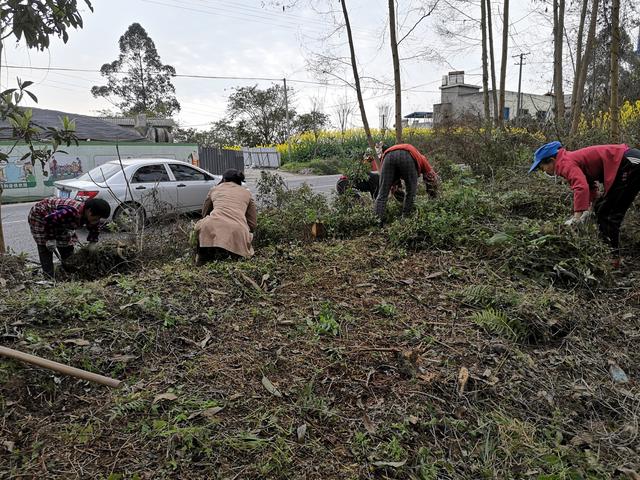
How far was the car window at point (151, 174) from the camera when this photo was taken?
8.72 meters

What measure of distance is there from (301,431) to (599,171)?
158 inches

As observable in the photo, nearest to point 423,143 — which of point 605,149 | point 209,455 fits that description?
point 605,149

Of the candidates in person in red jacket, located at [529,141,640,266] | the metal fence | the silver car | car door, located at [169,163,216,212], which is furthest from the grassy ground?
the metal fence

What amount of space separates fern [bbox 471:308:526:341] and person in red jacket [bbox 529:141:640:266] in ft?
5.70

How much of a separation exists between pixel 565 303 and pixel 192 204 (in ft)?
26.3

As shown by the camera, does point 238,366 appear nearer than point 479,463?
No

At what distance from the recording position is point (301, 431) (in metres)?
2.15

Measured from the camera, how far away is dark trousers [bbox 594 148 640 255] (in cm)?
436

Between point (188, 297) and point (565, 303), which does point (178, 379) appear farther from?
point (565, 303)

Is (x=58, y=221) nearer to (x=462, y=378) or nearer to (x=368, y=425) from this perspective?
(x=368, y=425)

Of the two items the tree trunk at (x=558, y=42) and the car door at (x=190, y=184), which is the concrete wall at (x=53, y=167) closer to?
the car door at (x=190, y=184)

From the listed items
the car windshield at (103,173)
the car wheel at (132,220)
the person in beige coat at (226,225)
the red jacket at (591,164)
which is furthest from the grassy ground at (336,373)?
the car windshield at (103,173)

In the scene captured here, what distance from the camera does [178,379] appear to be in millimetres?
2508

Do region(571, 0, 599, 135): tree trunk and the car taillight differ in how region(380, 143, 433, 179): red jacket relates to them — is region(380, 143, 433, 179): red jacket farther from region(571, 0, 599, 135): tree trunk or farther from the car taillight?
the car taillight
